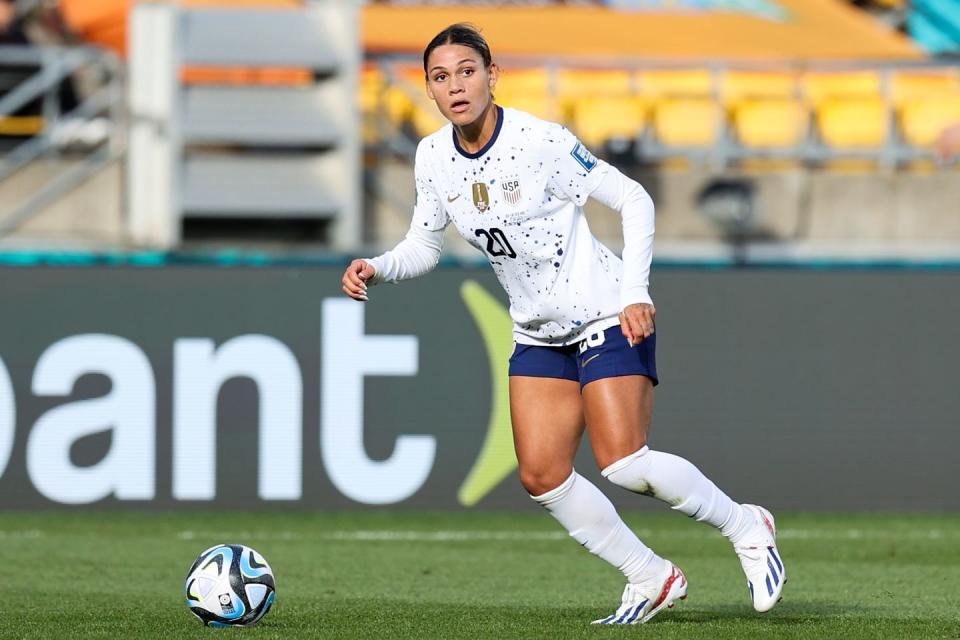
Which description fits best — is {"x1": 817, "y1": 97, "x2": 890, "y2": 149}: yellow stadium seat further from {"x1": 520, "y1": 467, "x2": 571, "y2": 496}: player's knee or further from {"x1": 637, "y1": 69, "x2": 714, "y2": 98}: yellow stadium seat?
{"x1": 520, "y1": 467, "x2": 571, "y2": 496}: player's knee

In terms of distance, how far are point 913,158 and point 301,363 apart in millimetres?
7829

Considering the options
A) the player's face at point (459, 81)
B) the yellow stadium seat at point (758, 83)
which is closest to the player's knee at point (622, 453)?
the player's face at point (459, 81)

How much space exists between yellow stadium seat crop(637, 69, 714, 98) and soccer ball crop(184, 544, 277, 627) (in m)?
12.2

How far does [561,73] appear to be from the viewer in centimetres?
1888

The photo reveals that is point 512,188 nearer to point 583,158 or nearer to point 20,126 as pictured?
point 583,158

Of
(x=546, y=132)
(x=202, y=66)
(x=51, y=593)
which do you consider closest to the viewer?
(x=546, y=132)

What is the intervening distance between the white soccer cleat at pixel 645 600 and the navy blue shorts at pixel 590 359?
75 centimetres

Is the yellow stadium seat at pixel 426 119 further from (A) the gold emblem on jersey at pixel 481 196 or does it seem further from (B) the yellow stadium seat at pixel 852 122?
(A) the gold emblem on jersey at pixel 481 196

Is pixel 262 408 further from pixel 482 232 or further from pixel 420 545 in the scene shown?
pixel 482 232

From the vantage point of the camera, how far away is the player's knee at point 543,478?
6719mm

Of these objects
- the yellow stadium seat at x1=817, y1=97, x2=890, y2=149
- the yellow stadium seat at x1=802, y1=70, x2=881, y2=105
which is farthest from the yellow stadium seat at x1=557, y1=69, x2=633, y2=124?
the yellow stadium seat at x1=817, y1=97, x2=890, y2=149

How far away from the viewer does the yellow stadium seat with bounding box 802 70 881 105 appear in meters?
18.4

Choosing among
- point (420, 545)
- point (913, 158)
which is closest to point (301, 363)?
point (420, 545)

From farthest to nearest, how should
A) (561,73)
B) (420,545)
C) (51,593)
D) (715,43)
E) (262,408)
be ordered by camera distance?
1. (715,43)
2. (561,73)
3. (262,408)
4. (420,545)
5. (51,593)
